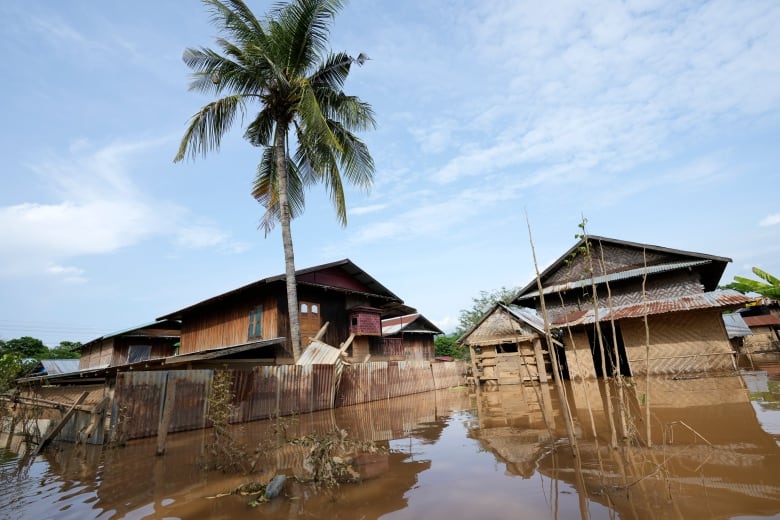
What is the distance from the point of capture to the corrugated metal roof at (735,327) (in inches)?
1036

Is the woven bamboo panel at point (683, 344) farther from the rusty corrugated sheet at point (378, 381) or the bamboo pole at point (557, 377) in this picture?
the bamboo pole at point (557, 377)

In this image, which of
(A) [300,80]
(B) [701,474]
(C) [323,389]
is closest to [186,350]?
(C) [323,389]

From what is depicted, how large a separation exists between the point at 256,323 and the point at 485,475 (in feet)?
50.1

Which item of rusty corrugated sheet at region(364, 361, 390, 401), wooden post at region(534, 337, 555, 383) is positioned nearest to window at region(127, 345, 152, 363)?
rusty corrugated sheet at region(364, 361, 390, 401)

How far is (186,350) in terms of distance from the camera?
872 inches

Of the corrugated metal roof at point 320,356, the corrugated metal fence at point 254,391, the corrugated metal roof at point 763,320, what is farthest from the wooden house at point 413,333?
the corrugated metal roof at point 763,320

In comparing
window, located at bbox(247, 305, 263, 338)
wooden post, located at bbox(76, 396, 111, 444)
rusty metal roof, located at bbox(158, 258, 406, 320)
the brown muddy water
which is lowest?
the brown muddy water

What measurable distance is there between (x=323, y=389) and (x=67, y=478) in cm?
764

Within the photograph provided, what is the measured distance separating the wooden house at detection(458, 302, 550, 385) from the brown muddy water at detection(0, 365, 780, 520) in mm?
9080

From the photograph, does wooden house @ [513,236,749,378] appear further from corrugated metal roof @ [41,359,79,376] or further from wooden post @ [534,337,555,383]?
corrugated metal roof @ [41,359,79,376]

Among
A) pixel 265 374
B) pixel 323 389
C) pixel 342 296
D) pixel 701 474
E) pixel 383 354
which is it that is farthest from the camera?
pixel 383 354

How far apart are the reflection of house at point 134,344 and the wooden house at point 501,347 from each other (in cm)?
2081

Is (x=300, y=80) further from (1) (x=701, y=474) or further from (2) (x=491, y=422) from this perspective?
(1) (x=701, y=474)

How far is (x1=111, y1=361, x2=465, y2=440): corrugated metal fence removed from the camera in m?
8.95
